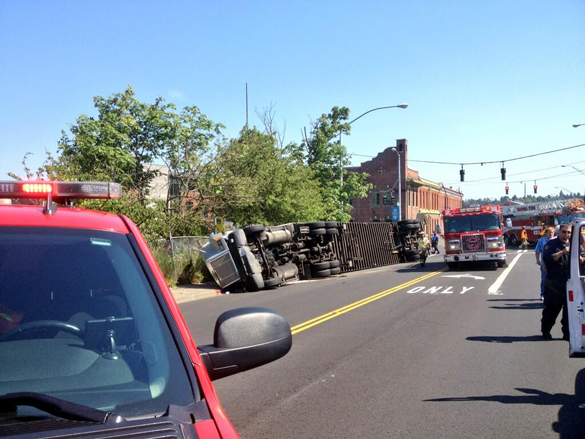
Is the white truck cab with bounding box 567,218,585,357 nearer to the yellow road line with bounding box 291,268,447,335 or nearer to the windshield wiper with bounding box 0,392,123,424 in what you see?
the yellow road line with bounding box 291,268,447,335

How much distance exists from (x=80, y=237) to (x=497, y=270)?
2560 centimetres

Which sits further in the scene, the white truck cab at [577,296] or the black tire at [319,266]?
the black tire at [319,266]

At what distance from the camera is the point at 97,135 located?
25484 mm

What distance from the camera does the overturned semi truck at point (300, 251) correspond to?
20375 millimetres

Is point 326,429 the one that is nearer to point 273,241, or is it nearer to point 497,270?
point 273,241

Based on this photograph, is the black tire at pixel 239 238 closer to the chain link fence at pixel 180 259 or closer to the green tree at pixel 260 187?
the chain link fence at pixel 180 259

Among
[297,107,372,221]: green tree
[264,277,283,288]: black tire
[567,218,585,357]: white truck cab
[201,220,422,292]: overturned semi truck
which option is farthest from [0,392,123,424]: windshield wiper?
[297,107,372,221]: green tree

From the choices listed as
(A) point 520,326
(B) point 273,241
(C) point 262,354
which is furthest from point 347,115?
(C) point 262,354

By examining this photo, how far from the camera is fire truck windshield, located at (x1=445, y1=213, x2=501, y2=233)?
27172mm

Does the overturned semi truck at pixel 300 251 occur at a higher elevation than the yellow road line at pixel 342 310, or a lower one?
higher

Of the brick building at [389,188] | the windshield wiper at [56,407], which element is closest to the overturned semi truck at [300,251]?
the windshield wiper at [56,407]

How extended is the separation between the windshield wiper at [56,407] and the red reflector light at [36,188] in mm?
980

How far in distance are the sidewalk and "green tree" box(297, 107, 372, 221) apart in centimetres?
1944

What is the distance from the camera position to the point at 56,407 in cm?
185
